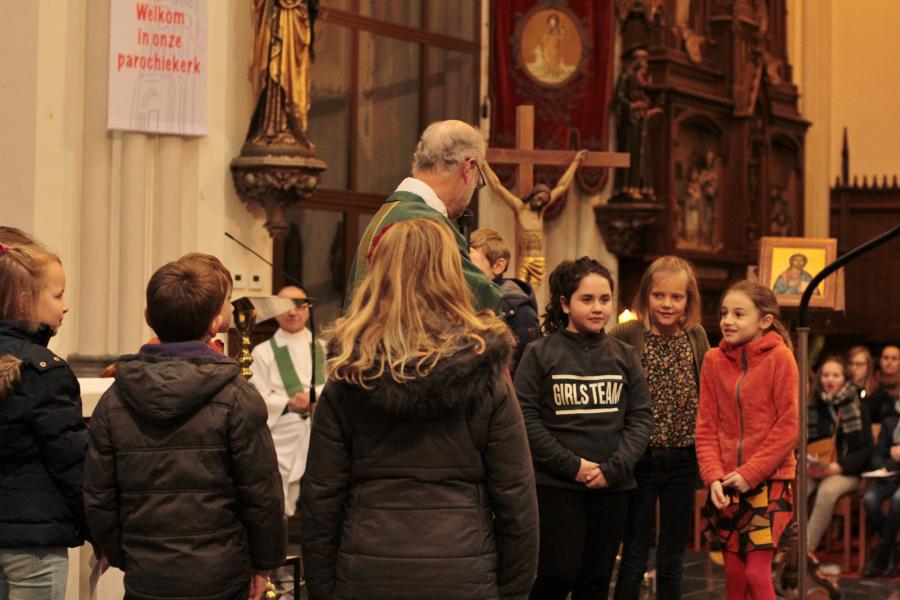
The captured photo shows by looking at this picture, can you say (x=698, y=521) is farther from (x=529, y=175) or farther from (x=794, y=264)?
(x=529, y=175)

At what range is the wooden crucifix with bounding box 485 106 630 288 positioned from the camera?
32.4 ft

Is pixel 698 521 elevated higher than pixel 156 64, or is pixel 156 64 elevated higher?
pixel 156 64

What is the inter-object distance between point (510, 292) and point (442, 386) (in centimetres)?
297

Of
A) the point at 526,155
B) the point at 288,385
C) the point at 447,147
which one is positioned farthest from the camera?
the point at 526,155

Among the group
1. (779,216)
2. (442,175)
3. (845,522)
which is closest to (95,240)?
(845,522)

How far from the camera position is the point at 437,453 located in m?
3.38

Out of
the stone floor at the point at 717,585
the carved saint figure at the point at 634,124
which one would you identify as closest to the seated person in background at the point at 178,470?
the stone floor at the point at 717,585

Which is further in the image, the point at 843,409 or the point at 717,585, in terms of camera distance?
the point at 843,409

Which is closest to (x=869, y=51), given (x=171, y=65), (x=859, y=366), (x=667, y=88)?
(x=667, y=88)

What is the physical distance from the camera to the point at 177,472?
3.71 meters

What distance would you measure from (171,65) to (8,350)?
17.1 feet

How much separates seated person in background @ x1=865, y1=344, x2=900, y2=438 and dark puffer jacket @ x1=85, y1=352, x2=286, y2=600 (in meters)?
6.88

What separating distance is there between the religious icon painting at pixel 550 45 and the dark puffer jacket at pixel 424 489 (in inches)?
349

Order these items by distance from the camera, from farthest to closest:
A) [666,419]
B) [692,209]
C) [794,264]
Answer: [692,209], [794,264], [666,419]
